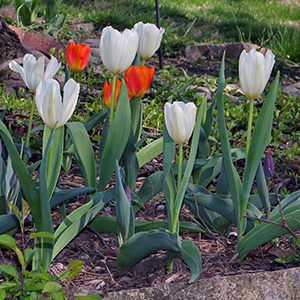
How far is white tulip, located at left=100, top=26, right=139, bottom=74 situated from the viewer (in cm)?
160

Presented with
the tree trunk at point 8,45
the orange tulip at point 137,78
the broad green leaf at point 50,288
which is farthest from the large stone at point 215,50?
the broad green leaf at point 50,288

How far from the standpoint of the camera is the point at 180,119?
1.36 meters

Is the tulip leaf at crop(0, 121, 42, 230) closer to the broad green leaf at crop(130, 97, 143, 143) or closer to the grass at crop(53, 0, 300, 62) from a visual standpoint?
the broad green leaf at crop(130, 97, 143, 143)

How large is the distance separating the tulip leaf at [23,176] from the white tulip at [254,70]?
699mm

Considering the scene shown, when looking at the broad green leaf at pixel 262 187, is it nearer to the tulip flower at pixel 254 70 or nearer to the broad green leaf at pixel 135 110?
the tulip flower at pixel 254 70

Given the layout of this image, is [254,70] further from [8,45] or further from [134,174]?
[8,45]

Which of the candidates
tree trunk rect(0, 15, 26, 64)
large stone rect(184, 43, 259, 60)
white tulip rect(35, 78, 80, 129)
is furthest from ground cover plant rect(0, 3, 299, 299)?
large stone rect(184, 43, 259, 60)

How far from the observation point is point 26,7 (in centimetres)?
524

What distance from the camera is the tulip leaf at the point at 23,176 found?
143cm

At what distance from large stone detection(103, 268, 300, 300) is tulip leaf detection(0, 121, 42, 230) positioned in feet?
1.11

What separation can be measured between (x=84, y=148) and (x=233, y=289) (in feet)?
2.32

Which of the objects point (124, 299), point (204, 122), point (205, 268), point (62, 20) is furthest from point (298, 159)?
point (62, 20)

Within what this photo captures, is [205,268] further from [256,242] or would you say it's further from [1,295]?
[1,295]

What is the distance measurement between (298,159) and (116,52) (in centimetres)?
149
